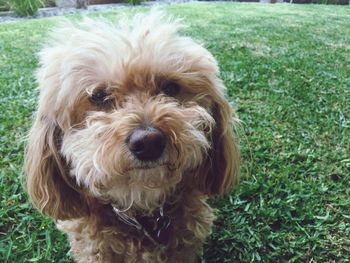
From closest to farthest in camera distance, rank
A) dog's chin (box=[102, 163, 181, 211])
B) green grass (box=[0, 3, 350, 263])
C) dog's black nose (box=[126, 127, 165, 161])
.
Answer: dog's black nose (box=[126, 127, 165, 161]), dog's chin (box=[102, 163, 181, 211]), green grass (box=[0, 3, 350, 263])

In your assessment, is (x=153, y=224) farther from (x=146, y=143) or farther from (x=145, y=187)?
(x=146, y=143)

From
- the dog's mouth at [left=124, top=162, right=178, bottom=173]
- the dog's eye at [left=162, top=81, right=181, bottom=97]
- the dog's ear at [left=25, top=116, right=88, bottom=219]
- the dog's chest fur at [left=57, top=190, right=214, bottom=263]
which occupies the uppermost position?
the dog's eye at [left=162, top=81, right=181, bottom=97]

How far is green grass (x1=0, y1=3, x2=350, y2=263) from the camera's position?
2271mm

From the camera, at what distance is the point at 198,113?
180 centimetres

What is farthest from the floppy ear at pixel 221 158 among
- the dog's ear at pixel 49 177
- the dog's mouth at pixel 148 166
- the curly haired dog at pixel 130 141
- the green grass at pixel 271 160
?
the dog's ear at pixel 49 177

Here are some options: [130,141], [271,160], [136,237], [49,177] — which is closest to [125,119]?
[130,141]

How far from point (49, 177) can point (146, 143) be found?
65 centimetres

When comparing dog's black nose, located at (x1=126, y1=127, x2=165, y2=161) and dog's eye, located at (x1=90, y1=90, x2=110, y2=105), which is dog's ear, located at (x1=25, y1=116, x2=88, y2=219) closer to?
dog's eye, located at (x1=90, y1=90, x2=110, y2=105)

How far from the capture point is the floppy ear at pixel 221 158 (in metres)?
2.01

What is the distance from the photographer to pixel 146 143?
1533mm

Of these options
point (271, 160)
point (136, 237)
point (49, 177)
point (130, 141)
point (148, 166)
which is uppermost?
point (130, 141)

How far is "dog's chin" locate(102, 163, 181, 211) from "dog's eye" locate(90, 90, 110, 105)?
37 cm

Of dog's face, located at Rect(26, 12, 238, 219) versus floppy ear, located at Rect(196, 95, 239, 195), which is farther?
floppy ear, located at Rect(196, 95, 239, 195)

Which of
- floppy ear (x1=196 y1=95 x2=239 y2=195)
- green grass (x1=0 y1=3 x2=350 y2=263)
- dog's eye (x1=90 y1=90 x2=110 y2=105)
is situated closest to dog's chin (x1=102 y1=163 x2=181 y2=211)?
floppy ear (x1=196 y1=95 x2=239 y2=195)
